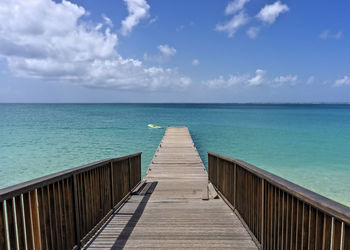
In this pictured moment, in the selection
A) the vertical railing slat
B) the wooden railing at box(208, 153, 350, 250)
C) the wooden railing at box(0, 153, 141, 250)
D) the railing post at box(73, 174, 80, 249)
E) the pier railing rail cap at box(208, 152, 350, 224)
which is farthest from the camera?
the railing post at box(73, 174, 80, 249)

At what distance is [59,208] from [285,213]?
248cm

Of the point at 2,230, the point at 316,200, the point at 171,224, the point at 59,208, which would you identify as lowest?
the point at 171,224

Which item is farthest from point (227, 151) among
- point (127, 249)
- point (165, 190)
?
point (127, 249)

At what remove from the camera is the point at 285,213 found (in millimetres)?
2404

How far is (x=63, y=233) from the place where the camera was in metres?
2.73

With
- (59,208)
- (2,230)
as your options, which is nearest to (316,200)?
(2,230)

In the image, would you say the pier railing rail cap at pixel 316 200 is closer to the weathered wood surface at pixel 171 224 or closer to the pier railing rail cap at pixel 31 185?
the weathered wood surface at pixel 171 224

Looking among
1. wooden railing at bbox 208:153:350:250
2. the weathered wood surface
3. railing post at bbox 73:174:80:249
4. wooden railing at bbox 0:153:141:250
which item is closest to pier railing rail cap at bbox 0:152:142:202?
wooden railing at bbox 0:153:141:250

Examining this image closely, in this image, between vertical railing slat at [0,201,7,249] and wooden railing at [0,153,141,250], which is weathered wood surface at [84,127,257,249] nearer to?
wooden railing at [0,153,141,250]

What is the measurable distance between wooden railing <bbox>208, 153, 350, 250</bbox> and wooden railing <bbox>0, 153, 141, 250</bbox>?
7.67 feet

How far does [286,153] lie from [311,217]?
18.4m

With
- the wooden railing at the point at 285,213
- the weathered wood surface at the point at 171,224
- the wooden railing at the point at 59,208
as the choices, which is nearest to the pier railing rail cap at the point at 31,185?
the wooden railing at the point at 59,208

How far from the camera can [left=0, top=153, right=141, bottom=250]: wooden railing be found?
197 cm

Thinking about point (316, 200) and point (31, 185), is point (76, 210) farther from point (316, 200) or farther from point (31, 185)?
point (316, 200)
